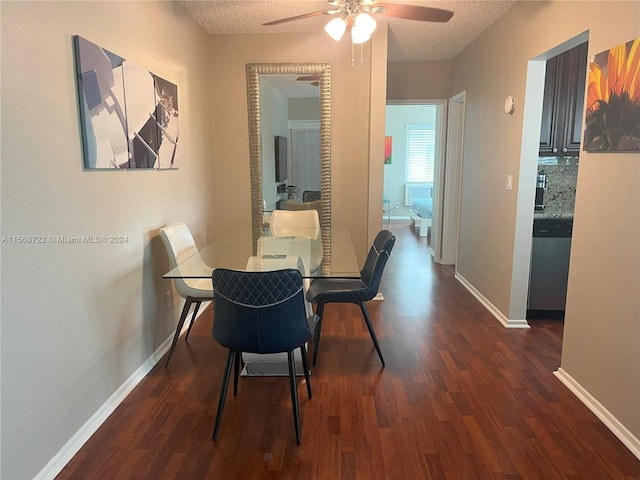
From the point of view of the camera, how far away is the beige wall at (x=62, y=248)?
170cm

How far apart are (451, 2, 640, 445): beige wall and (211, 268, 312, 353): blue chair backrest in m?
1.59

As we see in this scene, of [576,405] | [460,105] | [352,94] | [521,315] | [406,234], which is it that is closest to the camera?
[576,405]

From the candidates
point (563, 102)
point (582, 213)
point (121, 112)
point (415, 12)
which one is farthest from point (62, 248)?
point (563, 102)

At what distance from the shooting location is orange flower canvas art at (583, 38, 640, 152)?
2.05 meters

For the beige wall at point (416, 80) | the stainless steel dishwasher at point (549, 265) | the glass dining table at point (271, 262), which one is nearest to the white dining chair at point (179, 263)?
the glass dining table at point (271, 262)

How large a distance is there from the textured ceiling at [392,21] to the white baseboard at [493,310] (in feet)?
8.01

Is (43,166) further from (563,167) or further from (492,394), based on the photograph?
(563,167)

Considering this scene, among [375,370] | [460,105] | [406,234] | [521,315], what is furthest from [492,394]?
[406,234]

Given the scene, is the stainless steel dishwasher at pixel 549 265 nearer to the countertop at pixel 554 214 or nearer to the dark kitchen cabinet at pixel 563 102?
the countertop at pixel 554 214

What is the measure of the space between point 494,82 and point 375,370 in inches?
106

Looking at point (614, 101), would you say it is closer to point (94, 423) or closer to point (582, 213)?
point (582, 213)

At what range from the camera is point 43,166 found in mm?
1851

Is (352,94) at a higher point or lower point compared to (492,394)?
higher

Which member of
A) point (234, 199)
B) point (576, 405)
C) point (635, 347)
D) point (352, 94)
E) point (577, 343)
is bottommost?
point (576, 405)
